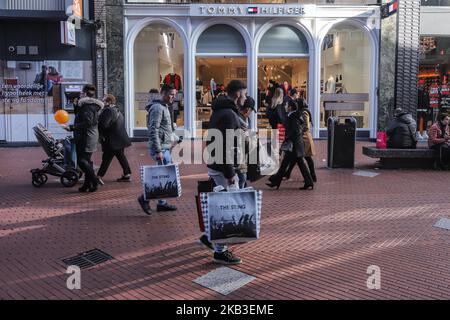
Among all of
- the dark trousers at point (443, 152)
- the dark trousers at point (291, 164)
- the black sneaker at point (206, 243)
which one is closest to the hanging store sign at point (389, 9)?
the dark trousers at point (443, 152)

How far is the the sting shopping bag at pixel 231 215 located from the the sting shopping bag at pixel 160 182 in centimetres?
213

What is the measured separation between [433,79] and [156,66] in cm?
972

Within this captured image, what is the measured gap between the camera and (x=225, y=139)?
5770 mm

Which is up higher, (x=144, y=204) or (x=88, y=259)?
(x=144, y=204)

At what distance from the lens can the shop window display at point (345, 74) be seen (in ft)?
61.3

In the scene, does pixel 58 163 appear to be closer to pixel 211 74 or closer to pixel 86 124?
pixel 86 124

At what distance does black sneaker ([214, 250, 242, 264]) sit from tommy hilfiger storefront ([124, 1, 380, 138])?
13.0 m

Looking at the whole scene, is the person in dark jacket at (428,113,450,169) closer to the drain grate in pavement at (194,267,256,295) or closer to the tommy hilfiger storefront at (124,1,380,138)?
the tommy hilfiger storefront at (124,1,380,138)

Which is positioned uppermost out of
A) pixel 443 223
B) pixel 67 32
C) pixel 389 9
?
pixel 389 9

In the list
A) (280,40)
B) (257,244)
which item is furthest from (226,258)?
(280,40)

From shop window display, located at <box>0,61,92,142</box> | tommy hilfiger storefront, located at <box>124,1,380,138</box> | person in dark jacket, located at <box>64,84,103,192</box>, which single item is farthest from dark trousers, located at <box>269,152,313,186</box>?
shop window display, located at <box>0,61,92,142</box>

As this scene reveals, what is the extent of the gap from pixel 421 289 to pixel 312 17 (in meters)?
14.6

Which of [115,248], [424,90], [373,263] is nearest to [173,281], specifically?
[115,248]

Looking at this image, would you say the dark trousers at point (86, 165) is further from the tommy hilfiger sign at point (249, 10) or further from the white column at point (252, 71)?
the tommy hilfiger sign at point (249, 10)
